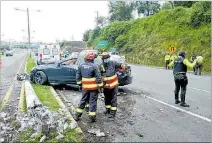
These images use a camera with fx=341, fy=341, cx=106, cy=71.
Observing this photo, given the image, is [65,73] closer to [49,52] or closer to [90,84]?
[90,84]

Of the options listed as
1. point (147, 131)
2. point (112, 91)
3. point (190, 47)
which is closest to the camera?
point (147, 131)

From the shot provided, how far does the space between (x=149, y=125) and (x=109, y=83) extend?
5.47 ft

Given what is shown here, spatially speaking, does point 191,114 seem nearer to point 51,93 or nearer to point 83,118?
point 83,118

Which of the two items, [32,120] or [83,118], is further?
[83,118]

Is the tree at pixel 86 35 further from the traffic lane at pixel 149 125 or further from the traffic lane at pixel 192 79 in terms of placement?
the traffic lane at pixel 149 125

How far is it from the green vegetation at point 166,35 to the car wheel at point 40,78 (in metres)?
19.4

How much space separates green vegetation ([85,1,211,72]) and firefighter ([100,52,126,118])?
22.8 meters

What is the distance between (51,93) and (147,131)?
5521 millimetres

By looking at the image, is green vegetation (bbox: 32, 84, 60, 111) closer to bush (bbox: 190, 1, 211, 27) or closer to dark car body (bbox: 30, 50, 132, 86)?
dark car body (bbox: 30, 50, 132, 86)

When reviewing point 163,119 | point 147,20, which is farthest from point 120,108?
point 147,20

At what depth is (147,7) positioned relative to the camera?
2638 inches

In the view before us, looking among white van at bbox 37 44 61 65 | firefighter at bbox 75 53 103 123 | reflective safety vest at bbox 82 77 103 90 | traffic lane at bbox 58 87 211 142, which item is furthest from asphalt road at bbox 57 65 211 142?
white van at bbox 37 44 61 65

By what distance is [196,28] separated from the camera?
124 ft

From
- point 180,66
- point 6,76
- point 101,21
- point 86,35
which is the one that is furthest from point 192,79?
point 86,35
